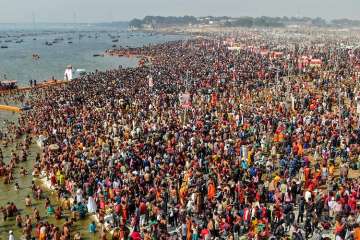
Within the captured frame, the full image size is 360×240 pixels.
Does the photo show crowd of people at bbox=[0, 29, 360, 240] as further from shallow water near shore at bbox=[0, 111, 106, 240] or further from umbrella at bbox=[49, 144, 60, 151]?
shallow water near shore at bbox=[0, 111, 106, 240]

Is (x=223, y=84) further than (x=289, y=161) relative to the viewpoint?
Yes

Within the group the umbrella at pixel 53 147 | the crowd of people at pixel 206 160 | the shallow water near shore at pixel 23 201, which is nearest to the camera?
the crowd of people at pixel 206 160

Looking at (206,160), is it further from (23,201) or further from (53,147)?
(53,147)

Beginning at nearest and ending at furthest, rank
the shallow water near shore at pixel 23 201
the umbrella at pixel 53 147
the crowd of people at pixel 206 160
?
the crowd of people at pixel 206 160 → the shallow water near shore at pixel 23 201 → the umbrella at pixel 53 147

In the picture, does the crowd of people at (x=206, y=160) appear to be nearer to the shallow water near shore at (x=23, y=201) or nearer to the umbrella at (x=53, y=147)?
the umbrella at (x=53, y=147)

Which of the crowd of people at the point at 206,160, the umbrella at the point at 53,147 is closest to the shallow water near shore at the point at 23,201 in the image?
the crowd of people at the point at 206,160

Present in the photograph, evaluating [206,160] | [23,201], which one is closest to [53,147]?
[23,201]

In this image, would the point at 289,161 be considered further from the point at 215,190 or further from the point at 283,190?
the point at 215,190

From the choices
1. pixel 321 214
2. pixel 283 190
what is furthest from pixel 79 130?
pixel 321 214
